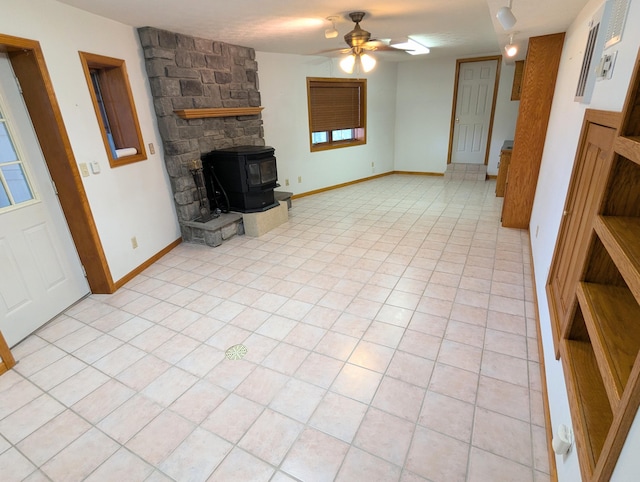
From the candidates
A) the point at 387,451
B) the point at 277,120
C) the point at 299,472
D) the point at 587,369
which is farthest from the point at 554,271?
the point at 277,120

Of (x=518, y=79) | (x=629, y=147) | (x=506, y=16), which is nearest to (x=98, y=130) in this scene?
(x=506, y=16)

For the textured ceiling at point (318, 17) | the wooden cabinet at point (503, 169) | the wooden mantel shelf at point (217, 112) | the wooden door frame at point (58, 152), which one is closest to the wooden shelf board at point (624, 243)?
the textured ceiling at point (318, 17)

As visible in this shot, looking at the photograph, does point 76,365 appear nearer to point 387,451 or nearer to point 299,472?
point 299,472

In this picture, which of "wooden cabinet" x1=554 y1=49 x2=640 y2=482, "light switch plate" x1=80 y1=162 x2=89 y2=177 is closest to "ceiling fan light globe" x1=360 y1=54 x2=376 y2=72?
"wooden cabinet" x1=554 y1=49 x2=640 y2=482

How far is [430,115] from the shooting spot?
6934 mm

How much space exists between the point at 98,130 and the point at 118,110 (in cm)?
50

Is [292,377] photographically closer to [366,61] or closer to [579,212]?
[579,212]

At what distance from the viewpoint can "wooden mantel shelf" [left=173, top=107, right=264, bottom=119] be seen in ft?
11.8

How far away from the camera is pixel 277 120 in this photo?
527cm

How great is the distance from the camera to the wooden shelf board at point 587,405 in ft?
3.39

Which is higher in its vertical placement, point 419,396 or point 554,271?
point 554,271

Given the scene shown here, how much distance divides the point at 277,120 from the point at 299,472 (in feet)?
16.0

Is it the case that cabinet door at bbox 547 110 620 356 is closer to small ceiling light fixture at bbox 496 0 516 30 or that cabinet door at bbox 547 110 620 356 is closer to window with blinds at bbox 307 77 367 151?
small ceiling light fixture at bbox 496 0 516 30

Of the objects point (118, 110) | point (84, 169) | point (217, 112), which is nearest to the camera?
point (84, 169)
